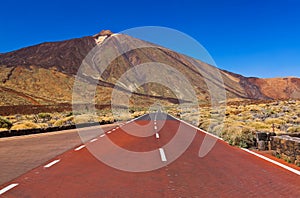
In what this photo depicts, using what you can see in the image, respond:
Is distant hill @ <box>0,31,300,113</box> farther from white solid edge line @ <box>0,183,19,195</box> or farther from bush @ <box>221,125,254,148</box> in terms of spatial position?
white solid edge line @ <box>0,183,19,195</box>

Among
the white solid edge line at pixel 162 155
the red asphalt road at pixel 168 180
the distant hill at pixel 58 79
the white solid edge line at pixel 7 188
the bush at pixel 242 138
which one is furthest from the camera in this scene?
the distant hill at pixel 58 79

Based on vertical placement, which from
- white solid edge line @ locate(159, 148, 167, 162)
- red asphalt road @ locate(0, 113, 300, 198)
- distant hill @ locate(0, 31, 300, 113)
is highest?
distant hill @ locate(0, 31, 300, 113)

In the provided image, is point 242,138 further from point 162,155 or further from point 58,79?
point 58,79

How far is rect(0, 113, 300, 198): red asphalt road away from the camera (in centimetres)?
616

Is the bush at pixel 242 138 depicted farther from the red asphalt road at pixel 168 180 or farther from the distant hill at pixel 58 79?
the distant hill at pixel 58 79

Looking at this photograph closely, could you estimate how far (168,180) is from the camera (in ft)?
23.4

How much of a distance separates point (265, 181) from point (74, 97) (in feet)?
311

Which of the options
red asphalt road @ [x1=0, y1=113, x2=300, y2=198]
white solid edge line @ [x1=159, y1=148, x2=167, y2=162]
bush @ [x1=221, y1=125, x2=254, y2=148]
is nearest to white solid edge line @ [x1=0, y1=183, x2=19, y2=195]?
red asphalt road @ [x1=0, y1=113, x2=300, y2=198]

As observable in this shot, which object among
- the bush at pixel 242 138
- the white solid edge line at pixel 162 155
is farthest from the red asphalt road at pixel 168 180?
the bush at pixel 242 138

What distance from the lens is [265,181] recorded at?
7.13m

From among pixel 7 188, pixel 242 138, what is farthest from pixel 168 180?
pixel 242 138

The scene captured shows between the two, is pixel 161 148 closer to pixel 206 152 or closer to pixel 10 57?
pixel 206 152

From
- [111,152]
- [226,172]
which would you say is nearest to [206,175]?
[226,172]

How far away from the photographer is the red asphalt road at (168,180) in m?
6.16
